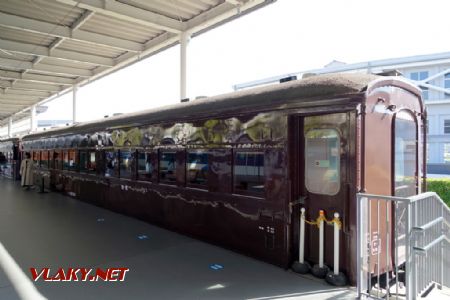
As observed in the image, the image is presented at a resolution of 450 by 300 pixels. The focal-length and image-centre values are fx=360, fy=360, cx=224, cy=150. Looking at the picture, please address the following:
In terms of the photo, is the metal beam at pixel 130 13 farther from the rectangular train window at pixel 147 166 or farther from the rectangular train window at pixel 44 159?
the rectangular train window at pixel 44 159

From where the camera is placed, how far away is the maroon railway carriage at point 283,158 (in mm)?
4371

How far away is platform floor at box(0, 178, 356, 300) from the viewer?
425cm

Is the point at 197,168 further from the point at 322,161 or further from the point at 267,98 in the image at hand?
the point at 322,161

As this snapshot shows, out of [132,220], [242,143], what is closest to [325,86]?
[242,143]

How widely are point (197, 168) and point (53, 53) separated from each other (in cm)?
1050

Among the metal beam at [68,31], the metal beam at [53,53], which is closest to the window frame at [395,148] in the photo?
the metal beam at [68,31]

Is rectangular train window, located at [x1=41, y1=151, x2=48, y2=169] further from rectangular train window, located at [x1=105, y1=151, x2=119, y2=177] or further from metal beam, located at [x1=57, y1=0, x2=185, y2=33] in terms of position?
metal beam, located at [x1=57, y1=0, x2=185, y2=33]

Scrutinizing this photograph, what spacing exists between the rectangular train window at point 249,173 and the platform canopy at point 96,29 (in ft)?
17.4

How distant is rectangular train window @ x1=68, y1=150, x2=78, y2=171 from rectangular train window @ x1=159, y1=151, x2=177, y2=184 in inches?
225

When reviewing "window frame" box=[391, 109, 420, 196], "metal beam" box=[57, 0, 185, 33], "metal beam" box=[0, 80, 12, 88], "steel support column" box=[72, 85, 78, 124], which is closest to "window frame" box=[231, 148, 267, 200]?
"window frame" box=[391, 109, 420, 196]

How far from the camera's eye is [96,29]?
11.7m

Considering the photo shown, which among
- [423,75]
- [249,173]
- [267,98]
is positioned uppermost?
[423,75]

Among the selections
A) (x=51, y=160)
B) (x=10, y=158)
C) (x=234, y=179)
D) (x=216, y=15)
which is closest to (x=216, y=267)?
(x=234, y=179)

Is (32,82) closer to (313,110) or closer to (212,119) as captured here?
(212,119)
